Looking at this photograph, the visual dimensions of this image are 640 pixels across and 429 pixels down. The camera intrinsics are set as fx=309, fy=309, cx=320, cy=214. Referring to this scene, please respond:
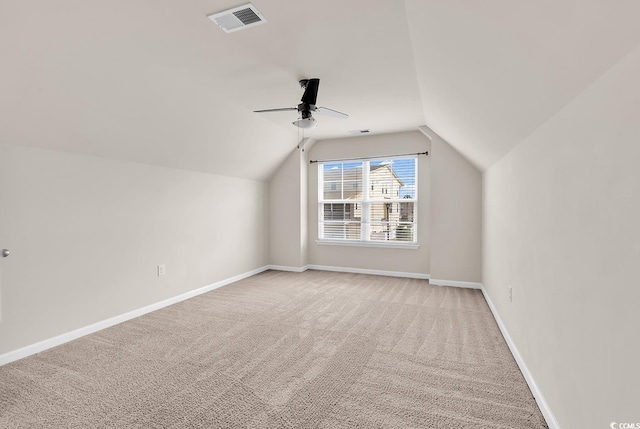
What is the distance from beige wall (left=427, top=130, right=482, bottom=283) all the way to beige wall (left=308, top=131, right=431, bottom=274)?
0.91ft

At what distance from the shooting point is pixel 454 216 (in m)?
4.78

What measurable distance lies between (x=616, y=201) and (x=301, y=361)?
2.22 m

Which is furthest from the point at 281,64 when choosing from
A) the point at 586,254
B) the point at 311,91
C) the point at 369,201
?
the point at 369,201

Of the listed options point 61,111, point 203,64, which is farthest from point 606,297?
point 61,111

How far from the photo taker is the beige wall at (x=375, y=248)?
5.19 metres

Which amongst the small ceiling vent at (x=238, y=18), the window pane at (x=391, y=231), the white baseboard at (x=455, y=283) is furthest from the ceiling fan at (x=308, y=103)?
the white baseboard at (x=455, y=283)

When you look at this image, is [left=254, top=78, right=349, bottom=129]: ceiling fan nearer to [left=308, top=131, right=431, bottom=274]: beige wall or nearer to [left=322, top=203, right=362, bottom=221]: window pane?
[left=308, top=131, right=431, bottom=274]: beige wall

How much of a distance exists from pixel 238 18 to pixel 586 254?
90.1 inches

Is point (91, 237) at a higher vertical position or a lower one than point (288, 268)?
higher

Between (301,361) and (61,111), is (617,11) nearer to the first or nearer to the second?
(301,361)

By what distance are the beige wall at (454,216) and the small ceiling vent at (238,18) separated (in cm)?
359

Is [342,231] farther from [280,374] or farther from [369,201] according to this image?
[280,374]

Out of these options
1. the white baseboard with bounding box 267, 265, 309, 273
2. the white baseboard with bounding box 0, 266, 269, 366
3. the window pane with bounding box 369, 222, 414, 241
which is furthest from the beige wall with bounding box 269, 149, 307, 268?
the white baseboard with bounding box 0, 266, 269, 366

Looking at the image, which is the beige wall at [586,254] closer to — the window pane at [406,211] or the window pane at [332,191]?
the window pane at [406,211]
